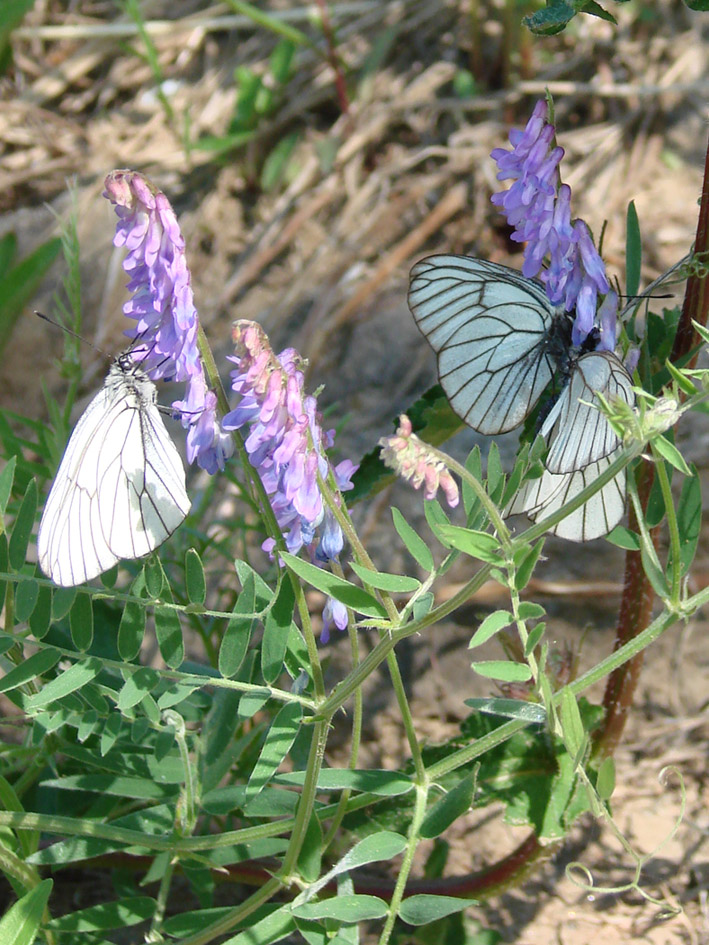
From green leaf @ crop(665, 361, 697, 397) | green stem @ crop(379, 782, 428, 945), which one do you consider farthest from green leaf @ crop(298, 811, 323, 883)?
green leaf @ crop(665, 361, 697, 397)

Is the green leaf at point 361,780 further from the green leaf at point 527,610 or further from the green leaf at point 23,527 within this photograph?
the green leaf at point 23,527

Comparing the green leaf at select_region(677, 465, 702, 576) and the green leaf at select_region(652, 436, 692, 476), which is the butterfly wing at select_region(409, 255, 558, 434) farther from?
the green leaf at select_region(652, 436, 692, 476)

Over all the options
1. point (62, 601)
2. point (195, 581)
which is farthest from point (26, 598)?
point (195, 581)

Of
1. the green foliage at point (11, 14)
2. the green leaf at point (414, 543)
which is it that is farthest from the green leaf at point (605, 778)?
the green foliage at point (11, 14)

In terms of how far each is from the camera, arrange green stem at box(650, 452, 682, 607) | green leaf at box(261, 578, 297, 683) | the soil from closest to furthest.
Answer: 1. green stem at box(650, 452, 682, 607)
2. green leaf at box(261, 578, 297, 683)
3. the soil

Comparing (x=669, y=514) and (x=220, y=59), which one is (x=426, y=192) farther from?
(x=669, y=514)

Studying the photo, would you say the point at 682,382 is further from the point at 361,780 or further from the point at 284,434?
the point at 361,780

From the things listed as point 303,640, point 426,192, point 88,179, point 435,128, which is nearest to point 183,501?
point 303,640
